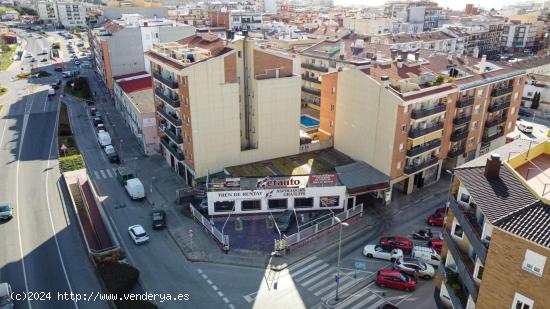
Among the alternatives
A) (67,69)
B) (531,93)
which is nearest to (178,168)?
(531,93)

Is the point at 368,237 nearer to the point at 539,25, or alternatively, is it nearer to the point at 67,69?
the point at 67,69

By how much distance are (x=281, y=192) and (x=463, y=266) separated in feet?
83.8

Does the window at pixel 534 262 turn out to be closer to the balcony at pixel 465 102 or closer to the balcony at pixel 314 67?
the balcony at pixel 465 102

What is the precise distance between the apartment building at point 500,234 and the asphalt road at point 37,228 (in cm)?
3050

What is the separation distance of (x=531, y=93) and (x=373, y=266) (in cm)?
7939

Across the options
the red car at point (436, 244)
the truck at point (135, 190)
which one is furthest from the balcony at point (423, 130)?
the truck at point (135, 190)

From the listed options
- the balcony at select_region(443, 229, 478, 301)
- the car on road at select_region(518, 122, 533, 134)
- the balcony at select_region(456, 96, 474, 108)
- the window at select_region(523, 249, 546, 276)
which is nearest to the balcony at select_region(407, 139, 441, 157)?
the balcony at select_region(456, 96, 474, 108)

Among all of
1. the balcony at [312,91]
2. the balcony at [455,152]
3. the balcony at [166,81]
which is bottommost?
the balcony at [455,152]

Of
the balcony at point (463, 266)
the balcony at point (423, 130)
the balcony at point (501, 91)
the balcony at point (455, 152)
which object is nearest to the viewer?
the balcony at point (463, 266)

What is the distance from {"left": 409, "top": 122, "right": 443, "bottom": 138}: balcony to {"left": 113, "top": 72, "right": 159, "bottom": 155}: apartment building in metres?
40.3

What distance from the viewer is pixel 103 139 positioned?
2970 inches

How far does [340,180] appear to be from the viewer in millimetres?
54312

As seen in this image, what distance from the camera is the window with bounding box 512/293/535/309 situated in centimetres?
2459

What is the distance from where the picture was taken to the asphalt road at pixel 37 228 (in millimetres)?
40906
